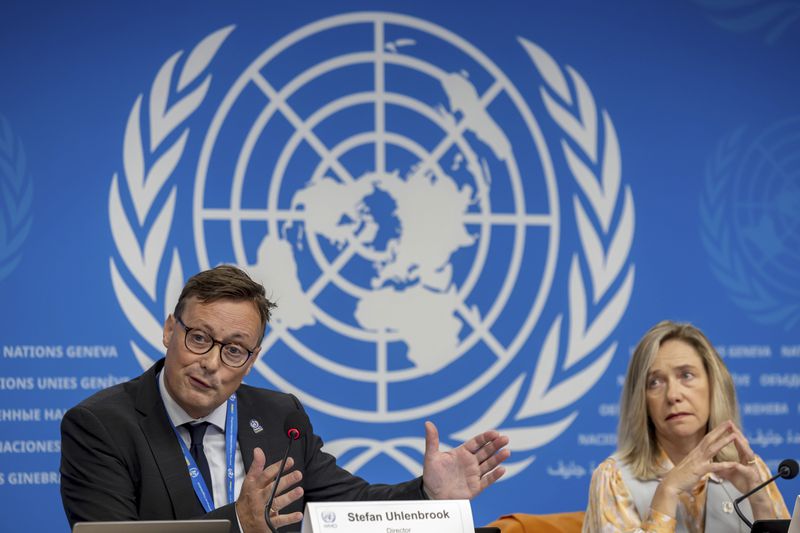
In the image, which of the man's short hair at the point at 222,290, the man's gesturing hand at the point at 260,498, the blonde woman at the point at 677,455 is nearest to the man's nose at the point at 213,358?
the man's short hair at the point at 222,290

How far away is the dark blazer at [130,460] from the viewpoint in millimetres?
3064

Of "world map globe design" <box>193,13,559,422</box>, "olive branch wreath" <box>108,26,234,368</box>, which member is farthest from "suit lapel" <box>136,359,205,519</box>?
"world map globe design" <box>193,13,559,422</box>

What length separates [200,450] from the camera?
130 inches

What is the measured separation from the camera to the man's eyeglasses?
3275 millimetres

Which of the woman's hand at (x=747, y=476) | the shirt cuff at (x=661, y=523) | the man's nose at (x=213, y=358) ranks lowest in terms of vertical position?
the shirt cuff at (x=661, y=523)

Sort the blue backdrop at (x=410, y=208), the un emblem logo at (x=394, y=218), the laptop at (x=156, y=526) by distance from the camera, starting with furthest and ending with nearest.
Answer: the un emblem logo at (x=394, y=218)
the blue backdrop at (x=410, y=208)
the laptop at (x=156, y=526)

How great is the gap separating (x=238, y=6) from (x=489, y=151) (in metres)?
1.45

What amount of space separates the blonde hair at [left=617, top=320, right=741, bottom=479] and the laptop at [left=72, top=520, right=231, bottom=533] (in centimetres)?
188

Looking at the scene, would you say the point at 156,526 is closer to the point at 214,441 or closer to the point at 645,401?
the point at 214,441

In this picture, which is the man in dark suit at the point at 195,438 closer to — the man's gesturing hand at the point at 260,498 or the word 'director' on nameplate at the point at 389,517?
the man's gesturing hand at the point at 260,498

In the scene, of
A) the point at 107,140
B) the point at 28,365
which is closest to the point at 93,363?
the point at 28,365

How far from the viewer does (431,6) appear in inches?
202

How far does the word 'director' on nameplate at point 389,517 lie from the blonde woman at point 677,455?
1.15 m

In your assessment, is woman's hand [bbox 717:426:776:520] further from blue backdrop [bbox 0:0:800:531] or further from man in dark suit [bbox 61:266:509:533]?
blue backdrop [bbox 0:0:800:531]
